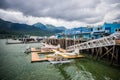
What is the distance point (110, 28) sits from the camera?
135 feet

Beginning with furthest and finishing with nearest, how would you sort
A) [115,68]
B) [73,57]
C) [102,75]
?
[73,57] → [115,68] → [102,75]

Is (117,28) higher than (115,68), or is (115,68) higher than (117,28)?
(117,28)

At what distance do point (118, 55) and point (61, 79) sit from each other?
12671mm

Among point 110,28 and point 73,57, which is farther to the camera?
point 110,28

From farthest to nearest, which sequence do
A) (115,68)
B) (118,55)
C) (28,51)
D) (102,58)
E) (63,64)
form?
(28,51), (102,58), (63,64), (118,55), (115,68)

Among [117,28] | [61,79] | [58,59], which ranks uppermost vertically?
[117,28]

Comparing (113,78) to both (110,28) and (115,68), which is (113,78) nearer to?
(115,68)

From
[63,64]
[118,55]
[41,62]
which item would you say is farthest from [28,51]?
[118,55]

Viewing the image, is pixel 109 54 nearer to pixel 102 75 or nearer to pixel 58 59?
pixel 102 75

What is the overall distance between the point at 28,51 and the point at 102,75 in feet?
97.1

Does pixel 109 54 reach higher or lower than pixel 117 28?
lower

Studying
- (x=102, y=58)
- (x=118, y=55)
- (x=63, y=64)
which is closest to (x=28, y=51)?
(x=63, y=64)

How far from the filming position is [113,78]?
17.0 m

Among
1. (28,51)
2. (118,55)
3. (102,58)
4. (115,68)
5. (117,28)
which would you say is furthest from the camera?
(28,51)
